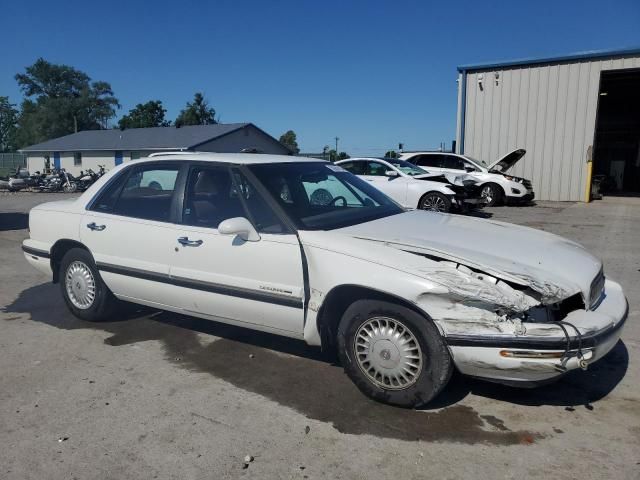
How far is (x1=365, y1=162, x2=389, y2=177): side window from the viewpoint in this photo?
12.9 m

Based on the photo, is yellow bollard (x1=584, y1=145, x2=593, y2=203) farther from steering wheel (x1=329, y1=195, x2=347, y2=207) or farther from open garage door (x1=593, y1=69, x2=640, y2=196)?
steering wheel (x1=329, y1=195, x2=347, y2=207)

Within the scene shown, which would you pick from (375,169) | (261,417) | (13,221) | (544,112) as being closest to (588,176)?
(544,112)

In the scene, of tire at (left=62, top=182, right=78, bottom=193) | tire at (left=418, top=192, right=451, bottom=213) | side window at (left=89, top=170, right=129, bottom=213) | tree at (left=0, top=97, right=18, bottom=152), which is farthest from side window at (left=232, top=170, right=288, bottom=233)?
tree at (left=0, top=97, right=18, bottom=152)

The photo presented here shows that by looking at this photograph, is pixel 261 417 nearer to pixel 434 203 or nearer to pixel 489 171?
pixel 434 203

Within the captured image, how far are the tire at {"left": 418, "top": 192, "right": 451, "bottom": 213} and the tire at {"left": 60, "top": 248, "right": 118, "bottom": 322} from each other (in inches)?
325

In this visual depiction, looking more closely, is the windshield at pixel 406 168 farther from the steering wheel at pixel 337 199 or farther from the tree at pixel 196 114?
the tree at pixel 196 114

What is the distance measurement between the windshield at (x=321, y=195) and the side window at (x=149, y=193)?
81cm

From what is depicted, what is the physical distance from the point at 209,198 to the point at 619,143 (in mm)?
28982

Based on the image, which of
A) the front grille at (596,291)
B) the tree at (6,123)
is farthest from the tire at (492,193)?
the tree at (6,123)

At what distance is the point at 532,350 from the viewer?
2.80 metres

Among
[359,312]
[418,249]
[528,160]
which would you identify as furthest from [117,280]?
[528,160]

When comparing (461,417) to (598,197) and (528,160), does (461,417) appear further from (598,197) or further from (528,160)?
(598,197)

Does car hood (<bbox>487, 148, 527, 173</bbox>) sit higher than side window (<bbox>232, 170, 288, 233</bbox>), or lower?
higher

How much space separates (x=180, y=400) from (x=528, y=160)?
59.8ft
